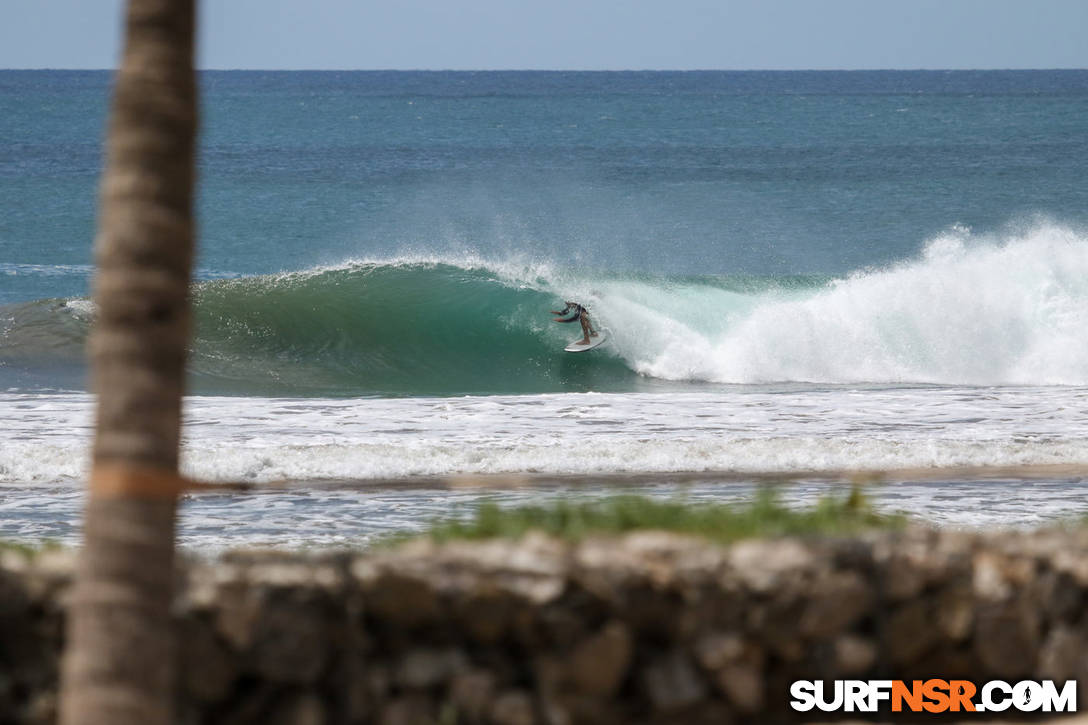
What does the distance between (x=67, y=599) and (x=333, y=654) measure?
85 cm

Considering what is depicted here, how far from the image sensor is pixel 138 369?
130 inches

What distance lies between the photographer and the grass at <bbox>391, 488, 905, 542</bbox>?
15.6 ft

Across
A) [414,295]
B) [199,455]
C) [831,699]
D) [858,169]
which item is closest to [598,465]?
[199,455]

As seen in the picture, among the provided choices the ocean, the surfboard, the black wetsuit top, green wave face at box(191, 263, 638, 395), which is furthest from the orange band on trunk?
the surfboard

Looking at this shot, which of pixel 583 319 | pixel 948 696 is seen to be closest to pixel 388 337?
pixel 583 319

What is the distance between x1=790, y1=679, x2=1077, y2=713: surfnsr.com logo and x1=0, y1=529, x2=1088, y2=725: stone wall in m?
0.07

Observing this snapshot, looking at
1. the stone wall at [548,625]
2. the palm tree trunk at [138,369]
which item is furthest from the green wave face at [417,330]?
the palm tree trunk at [138,369]

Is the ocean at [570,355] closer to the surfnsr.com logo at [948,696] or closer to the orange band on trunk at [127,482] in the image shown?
the surfnsr.com logo at [948,696]

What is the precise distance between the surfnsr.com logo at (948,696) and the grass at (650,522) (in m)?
0.55

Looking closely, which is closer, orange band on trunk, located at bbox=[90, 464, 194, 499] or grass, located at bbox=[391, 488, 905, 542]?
orange band on trunk, located at bbox=[90, 464, 194, 499]

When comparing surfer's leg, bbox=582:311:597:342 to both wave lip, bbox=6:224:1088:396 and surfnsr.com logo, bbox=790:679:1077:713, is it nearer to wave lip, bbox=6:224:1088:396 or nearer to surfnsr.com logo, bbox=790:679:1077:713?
wave lip, bbox=6:224:1088:396

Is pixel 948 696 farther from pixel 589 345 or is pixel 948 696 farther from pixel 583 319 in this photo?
pixel 583 319

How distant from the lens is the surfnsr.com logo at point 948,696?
4.57 metres

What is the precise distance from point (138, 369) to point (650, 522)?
2.26m
